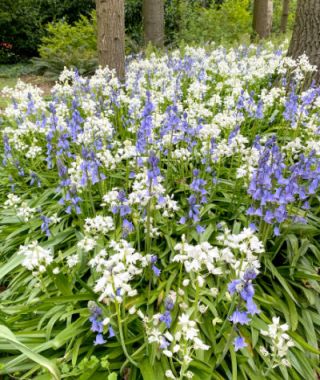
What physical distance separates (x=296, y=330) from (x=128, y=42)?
40.9ft

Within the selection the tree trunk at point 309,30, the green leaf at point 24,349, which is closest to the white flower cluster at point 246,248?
the green leaf at point 24,349

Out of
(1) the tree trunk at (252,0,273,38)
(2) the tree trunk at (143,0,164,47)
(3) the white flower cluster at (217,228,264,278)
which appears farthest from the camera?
(1) the tree trunk at (252,0,273,38)

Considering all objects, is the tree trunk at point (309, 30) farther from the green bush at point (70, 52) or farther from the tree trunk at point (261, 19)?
the tree trunk at point (261, 19)

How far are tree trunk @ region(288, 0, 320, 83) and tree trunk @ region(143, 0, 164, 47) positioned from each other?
301 inches

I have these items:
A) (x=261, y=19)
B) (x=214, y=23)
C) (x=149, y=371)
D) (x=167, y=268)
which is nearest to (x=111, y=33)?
(x=167, y=268)

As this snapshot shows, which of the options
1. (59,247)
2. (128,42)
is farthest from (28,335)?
(128,42)

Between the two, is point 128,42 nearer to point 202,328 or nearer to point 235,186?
point 235,186

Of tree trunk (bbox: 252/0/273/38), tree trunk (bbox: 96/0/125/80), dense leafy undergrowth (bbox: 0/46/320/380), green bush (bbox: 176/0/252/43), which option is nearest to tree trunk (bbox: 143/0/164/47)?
green bush (bbox: 176/0/252/43)

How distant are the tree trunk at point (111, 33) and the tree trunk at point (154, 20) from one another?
20.2ft

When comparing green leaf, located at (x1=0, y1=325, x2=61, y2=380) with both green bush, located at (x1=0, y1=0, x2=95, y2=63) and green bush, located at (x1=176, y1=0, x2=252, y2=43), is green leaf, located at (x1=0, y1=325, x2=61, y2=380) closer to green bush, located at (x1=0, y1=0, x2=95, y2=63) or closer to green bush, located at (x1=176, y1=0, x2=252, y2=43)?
green bush, located at (x1=0, y1=0, x2=95, y2=63)

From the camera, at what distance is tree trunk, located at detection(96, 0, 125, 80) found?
6492mm

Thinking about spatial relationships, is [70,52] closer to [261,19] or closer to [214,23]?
[214,23]

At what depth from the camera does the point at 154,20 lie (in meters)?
12.4

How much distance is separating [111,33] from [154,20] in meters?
6.45
